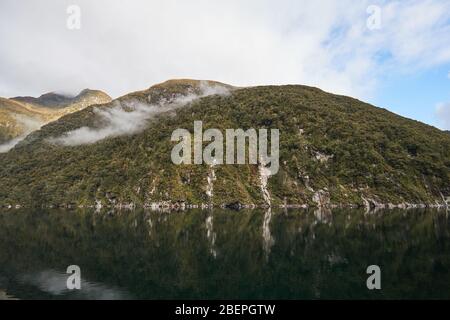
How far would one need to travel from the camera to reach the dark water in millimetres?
45406

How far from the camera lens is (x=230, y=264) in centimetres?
6175

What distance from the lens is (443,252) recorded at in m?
66.0

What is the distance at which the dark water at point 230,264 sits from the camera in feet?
149

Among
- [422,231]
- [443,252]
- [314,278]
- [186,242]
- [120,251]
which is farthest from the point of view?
[422,231]

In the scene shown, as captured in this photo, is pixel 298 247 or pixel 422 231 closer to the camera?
pixel 298 247

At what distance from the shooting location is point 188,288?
47250 mm

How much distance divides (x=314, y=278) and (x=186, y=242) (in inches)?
1568
